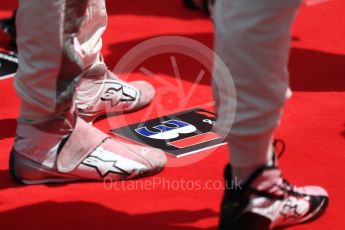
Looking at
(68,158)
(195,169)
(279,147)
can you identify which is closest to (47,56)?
(68,158)

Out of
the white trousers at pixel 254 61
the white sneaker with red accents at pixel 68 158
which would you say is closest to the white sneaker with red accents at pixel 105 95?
the white sneaker with red accents at pixel 68 158

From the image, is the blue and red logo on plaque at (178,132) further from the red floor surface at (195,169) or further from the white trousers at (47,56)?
the white trousers at (47,56)

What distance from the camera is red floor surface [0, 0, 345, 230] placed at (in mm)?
1953

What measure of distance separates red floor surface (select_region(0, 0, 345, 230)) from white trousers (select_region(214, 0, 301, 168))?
38cm

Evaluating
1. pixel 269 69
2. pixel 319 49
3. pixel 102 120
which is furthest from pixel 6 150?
pixel 319 49

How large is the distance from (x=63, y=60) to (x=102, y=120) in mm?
628

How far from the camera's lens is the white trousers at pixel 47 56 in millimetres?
1961

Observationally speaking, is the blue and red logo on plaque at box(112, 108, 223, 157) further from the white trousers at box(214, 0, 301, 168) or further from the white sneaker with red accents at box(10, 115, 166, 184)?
the white trousers at box(214, 0, 301, 168)

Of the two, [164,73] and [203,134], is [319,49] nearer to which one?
[164,73]

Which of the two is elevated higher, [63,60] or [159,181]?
[63,60]

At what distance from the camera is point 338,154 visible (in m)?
2.35

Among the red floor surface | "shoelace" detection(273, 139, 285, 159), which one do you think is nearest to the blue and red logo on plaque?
the red floor surface

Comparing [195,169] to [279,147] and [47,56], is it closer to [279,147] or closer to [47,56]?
[279,147]

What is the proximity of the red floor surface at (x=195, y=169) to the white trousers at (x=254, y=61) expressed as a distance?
0.38m
